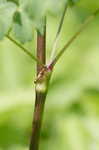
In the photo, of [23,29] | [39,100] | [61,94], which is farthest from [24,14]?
[61,94]

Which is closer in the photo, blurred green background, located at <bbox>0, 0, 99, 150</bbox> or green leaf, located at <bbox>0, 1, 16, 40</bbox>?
green leaf, located at <bbox>0, 1, 16, 40</bbox>

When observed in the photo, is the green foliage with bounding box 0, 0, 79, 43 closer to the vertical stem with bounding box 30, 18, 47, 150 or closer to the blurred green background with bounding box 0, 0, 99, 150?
the vertical stem with bounding box 30, 18, 47, 150

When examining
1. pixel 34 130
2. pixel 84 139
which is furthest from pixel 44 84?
pixel 84 139

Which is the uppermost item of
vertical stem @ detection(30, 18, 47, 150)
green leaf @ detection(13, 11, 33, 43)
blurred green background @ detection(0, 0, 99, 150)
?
green leaf @ detection(13, 11, 33, 43)

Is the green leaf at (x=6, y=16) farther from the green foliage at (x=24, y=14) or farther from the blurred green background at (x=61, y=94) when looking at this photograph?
the blurred green background at (x=61, y=94)

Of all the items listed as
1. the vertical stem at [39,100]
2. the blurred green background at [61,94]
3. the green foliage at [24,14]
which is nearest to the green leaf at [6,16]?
the green foliage at [24,14]

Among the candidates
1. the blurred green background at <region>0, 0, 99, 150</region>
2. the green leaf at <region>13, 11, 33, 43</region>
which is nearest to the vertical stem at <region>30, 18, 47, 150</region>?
the green leaf at <region>13, 11, 33, 43</region>
